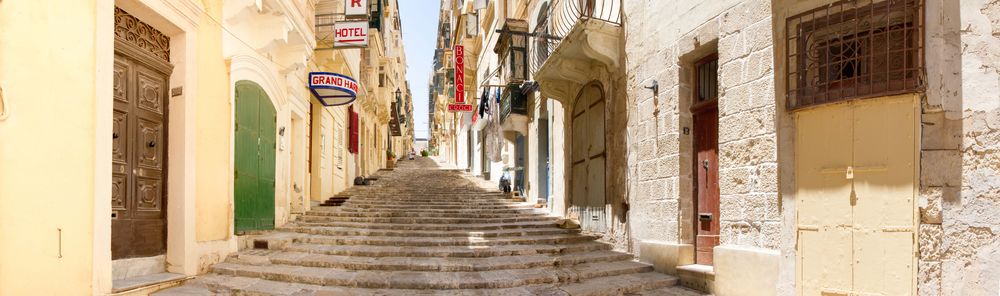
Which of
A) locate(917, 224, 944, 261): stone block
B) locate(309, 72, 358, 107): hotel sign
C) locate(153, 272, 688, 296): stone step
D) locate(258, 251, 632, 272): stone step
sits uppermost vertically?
locate(309, 72, 358, 107): hotel sign

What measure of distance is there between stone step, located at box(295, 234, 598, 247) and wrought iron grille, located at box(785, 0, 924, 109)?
4594 mm

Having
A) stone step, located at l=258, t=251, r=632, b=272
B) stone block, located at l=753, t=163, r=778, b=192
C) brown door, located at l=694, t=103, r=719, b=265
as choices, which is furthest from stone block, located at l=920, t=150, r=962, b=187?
stone step, located at l=258, t=251, r=632, b=272

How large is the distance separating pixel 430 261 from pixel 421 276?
2.54 feet

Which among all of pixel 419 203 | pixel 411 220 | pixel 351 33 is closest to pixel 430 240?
pixel 411 220

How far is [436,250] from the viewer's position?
768 cm

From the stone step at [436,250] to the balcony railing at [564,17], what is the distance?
325cm

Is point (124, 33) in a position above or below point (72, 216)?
above

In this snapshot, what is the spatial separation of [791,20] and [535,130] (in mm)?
8660

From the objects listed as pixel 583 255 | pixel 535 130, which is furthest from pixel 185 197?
pixel 535 130

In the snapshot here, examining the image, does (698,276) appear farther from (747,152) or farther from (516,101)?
(516,101)

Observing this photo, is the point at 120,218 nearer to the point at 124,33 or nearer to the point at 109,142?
the point at 109,142

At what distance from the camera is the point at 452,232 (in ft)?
29.8

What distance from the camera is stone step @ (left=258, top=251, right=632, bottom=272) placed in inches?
271

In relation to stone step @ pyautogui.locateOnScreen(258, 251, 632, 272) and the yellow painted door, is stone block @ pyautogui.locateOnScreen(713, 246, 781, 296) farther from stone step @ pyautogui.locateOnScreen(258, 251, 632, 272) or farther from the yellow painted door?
stone step @ pyautogui.locateOnScreen(258, 251, 632, 272)
